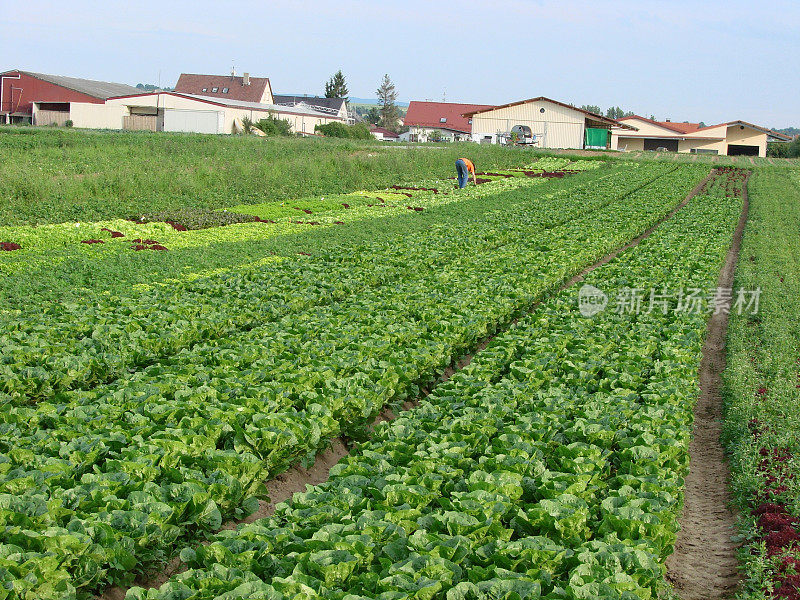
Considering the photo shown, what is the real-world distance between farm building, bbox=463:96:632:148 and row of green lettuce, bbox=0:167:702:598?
52.8 metres

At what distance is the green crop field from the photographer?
474 centimetres

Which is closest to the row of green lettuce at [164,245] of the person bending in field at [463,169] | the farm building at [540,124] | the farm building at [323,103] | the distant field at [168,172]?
the distant field at [168,172]

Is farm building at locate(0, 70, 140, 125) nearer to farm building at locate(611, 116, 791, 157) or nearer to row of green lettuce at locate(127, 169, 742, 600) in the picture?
farm building at locate(611, 116, 791, 157)

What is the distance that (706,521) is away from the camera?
6.68 meters

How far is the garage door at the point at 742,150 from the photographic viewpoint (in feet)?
234

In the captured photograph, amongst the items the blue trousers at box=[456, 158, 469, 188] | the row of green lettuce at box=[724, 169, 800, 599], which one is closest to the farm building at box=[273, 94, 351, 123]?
the blue trousers at box=[456, 158, 469, 188]

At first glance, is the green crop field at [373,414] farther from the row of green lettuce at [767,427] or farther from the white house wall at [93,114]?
the white house wall at [93,114]

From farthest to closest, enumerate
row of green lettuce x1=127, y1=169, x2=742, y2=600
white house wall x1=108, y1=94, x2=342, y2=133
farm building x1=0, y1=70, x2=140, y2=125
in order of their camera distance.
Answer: farm building x1=0, y1=70, x2=140, y2=125
white house wall x1=108, y1=94, x2=342, y2=133
row of green lettuce x1=127, y1=169, x2=742, y2=600

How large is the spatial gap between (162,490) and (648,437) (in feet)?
13.8

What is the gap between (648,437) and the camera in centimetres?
659

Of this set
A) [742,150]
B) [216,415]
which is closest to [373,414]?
[216,415]

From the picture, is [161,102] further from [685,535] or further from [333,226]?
[685,535]

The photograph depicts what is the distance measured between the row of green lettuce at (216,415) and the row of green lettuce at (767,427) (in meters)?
3.46

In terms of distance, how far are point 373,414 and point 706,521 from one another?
338 cm
